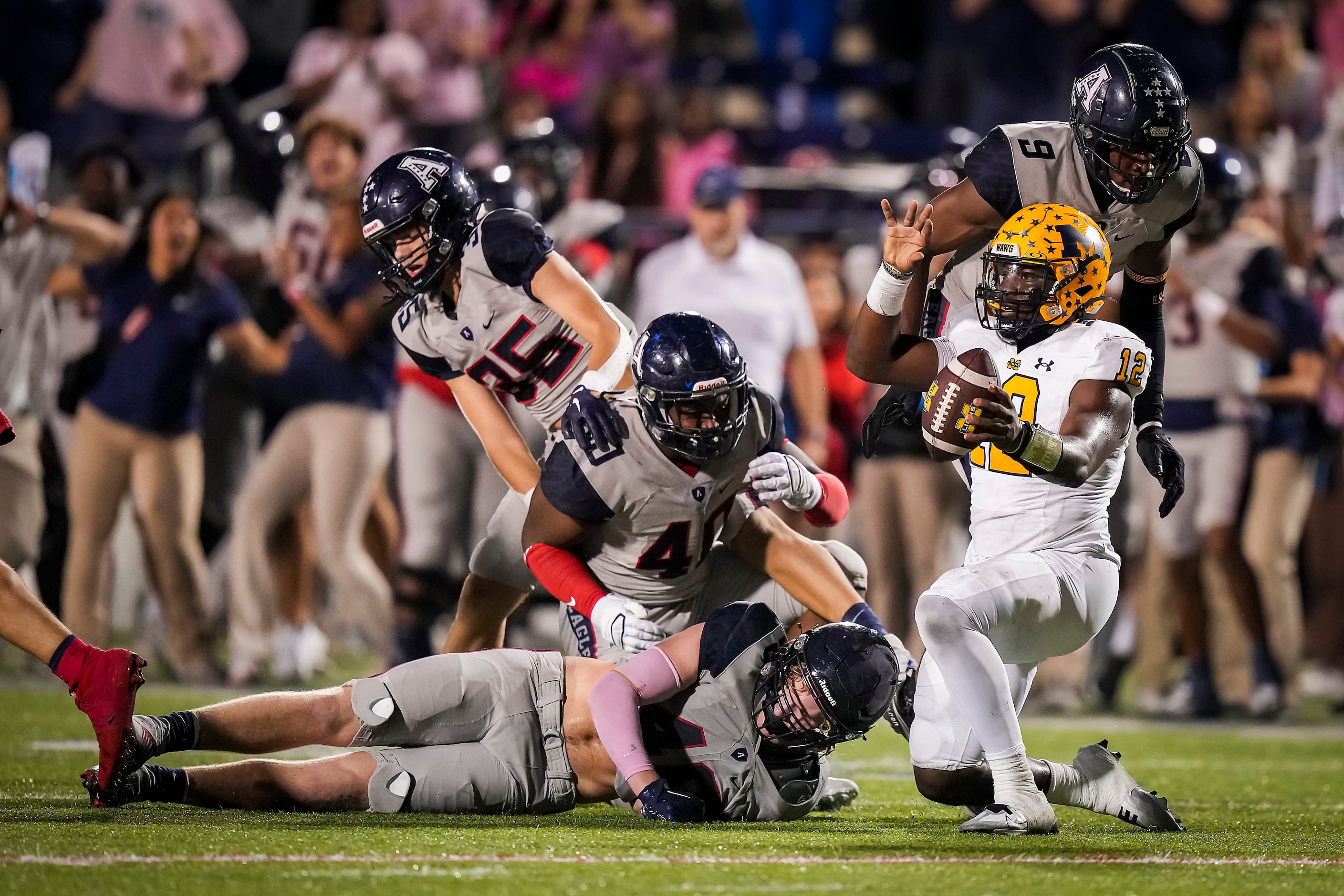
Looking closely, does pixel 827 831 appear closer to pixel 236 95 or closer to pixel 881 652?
pixel 881 652

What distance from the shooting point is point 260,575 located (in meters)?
8.33

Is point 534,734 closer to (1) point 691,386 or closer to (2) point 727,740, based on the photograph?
(2) point 727,740

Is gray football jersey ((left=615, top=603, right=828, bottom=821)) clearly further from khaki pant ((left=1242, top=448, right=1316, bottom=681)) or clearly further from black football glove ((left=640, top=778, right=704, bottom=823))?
khaki pant ((left=1242, top=448, right=1316, bottom=681))

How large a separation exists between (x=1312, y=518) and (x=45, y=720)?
668cm

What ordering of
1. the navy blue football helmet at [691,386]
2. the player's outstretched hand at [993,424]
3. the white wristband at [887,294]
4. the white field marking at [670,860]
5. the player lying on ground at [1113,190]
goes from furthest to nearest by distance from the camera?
Answer: the player lying on ground at [1113,190]
the navy blue football helmet at [691,386]
the white wristband at [887,294]
the player's outstretched hand at [993,424]
the white field marking at [670,860]

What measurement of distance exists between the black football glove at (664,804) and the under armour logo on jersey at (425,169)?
210 cm

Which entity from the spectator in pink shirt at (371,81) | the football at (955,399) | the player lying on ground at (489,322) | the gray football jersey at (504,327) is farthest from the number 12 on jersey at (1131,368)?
the spectator in pink shirt at (371,81)

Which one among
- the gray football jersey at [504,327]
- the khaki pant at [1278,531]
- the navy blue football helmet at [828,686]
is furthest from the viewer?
the khaki pant at [1278,531]

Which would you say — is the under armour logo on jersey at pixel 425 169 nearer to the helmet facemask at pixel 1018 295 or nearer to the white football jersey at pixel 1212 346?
the helmet facemask at pixel 1018 295

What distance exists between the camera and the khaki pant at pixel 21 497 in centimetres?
770

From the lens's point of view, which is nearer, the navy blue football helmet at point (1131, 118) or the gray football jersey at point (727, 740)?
the gray football jersey at point (727, 740)

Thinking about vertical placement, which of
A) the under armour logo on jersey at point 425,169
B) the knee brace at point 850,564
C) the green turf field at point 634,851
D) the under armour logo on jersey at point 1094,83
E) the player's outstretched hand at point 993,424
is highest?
the under armour logo on jersey at point 1094,83

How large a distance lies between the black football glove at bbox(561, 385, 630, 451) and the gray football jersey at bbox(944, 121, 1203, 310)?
1080 mm

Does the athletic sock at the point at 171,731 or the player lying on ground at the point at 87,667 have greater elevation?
the player lying on ground at the point at 87,667
